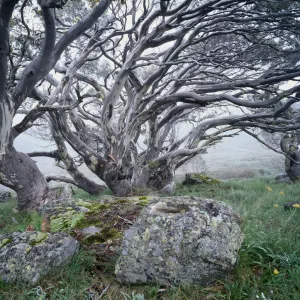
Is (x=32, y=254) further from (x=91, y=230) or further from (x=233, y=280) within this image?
(x=233, y=280)

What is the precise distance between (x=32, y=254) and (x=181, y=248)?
128 cm

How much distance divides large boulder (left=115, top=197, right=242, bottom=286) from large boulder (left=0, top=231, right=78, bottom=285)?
21.2 inches

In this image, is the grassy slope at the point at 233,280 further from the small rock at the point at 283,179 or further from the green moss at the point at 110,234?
the small rock at the point at 283,179

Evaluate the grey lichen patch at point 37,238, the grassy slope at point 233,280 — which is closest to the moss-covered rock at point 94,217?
the grassy slope at point 233,280

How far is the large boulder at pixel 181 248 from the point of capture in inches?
73.6

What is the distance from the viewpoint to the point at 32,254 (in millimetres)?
1966

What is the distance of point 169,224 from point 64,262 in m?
0.99

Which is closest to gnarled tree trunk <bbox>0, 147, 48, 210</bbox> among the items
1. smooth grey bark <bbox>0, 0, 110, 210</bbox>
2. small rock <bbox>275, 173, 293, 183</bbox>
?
smooth grey bark <bbox>0, 0, 110, 210</bbox>

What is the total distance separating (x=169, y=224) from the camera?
6.64 ft

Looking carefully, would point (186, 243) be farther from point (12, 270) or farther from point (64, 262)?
point (12, 270)

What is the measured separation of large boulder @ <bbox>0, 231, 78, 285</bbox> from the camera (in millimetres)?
1859

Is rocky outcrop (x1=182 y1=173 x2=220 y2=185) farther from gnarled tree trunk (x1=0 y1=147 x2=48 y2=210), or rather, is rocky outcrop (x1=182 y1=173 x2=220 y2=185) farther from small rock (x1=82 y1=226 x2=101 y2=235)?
small rock (x1=82 y1=226 x2=101 y2=235)

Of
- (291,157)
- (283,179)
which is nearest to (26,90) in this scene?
(291,157)

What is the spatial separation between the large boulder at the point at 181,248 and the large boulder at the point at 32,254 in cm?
54
